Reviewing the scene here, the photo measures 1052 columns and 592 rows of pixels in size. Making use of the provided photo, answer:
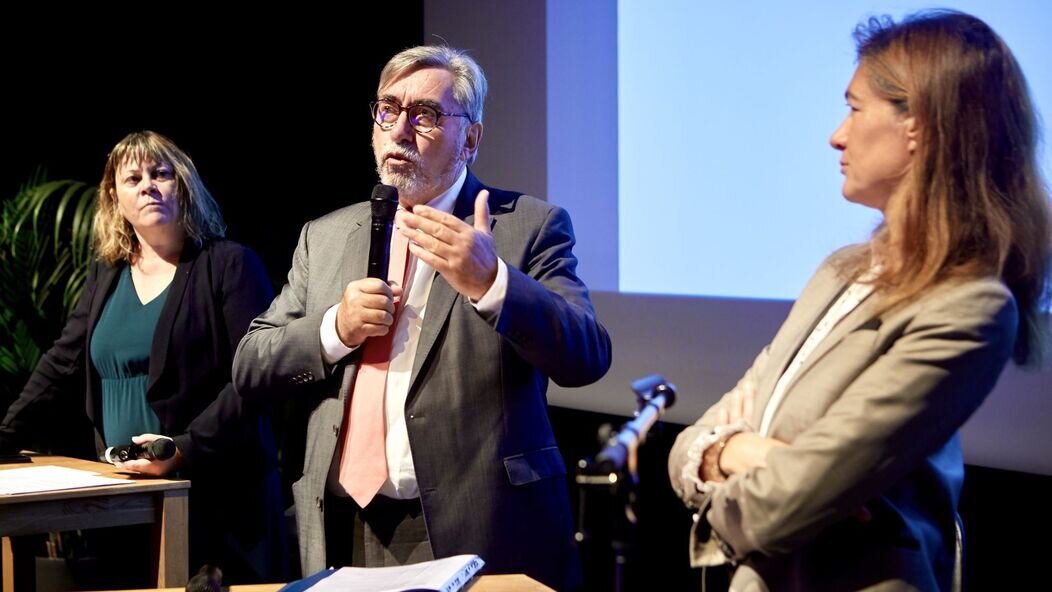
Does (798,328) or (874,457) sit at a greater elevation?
(798,328)

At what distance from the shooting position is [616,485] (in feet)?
4.01

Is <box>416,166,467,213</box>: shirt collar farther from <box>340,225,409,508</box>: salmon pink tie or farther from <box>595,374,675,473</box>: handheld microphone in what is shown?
<box>595,374,675,473</box>: handheld microphone

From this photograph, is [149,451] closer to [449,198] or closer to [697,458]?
[449,198]

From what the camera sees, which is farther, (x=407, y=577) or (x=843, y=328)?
(x=407, y=577)

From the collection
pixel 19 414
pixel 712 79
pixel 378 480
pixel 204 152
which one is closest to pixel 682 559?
pixel 712 79

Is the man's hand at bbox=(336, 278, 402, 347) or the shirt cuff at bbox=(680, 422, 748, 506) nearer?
the shirt cuff at bbox=(680, 422, 748, 506)

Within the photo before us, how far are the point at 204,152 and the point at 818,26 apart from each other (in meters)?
2.95

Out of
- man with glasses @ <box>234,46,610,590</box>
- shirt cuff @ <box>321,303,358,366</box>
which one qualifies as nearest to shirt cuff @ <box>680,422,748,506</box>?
man with glasses @ <box>234,46,610,590</box>

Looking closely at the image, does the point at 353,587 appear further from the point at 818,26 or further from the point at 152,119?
the point at 152,119

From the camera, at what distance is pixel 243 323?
11.2 ft

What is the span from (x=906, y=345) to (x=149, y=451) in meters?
2.16

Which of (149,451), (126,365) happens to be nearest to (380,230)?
(149,451)

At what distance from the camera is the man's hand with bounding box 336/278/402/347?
2.25 meters

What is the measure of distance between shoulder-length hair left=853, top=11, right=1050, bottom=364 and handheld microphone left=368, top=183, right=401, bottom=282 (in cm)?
108
